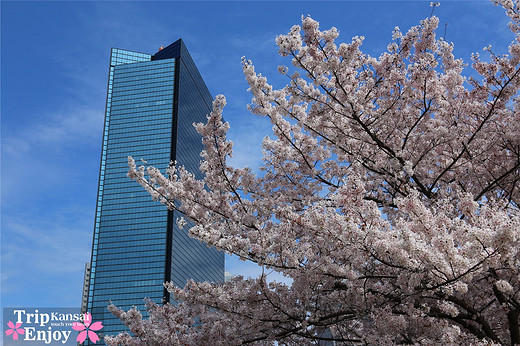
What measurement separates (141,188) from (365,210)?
4328 inches

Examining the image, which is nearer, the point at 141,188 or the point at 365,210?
the point at 365,210

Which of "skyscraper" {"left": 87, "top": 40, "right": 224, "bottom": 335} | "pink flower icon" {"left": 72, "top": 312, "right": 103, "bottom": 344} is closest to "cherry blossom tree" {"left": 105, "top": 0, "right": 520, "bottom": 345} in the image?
"pink flower icon" {"left": 72, "top": 312, "right": 103, "bottom": 344}

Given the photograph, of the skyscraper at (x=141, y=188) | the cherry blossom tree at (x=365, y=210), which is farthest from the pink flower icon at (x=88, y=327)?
the skyscraper at (x=141, y=188)

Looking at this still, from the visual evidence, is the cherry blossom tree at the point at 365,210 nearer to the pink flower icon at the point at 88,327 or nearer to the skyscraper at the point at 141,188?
the pink flower icon at the point at 88,327

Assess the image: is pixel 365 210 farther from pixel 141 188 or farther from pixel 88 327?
pixel 141 188

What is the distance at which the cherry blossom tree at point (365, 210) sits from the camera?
524 centimetres

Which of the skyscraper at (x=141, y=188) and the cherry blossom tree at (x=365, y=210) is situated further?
the skyscraper at (x=141, y=188)

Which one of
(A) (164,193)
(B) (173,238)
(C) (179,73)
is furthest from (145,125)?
(A) (164,193)

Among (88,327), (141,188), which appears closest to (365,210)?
(88,327)

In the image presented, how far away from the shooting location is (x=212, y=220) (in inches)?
358

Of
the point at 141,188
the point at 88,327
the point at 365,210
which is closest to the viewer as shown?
the point at 365,210

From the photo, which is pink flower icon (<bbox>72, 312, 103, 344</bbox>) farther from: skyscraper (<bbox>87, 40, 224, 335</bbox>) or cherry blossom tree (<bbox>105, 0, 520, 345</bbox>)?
skyscraper (<bbox>87, 40, 224, 335</bbox>)

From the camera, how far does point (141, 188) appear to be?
11025cm

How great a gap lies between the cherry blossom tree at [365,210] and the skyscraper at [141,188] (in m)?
92.2
